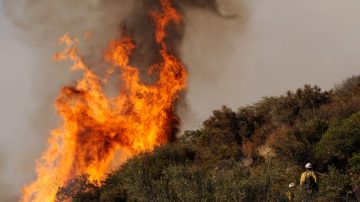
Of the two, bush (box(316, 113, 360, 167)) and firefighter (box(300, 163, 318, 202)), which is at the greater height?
bush (box(316, 113, 360, 167))

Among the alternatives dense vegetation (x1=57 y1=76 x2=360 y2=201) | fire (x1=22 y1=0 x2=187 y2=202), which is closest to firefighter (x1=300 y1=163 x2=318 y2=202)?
dense vegetation (x1=57 y1=76 x2=360 y2=201)

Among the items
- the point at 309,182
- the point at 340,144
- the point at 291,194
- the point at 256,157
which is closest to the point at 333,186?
the point at 309,182

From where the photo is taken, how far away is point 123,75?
4256 centimetres

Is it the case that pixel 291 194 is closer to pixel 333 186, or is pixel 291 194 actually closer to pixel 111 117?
pixel 333 186

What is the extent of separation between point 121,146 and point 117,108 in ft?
9.34

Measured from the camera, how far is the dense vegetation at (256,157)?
2039 cm

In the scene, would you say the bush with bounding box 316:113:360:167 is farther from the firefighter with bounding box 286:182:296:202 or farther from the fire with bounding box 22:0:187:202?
the fire with bounding box 22:0:187:202

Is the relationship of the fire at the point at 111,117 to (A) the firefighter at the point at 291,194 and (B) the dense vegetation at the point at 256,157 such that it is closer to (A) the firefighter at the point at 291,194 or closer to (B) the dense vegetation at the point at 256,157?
(B) the dense vegetation at the point at 256,157

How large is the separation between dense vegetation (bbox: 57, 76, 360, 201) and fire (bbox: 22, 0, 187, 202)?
6.82 feet

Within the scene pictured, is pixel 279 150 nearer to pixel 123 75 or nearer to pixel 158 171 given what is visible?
pixel 158 171

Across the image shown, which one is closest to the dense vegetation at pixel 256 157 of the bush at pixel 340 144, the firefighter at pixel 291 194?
the bush at pixel 340 144

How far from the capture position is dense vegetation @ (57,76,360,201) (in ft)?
66.9

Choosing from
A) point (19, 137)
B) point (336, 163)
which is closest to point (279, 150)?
A: point (336, 163)

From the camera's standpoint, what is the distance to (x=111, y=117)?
4159 centimetres
